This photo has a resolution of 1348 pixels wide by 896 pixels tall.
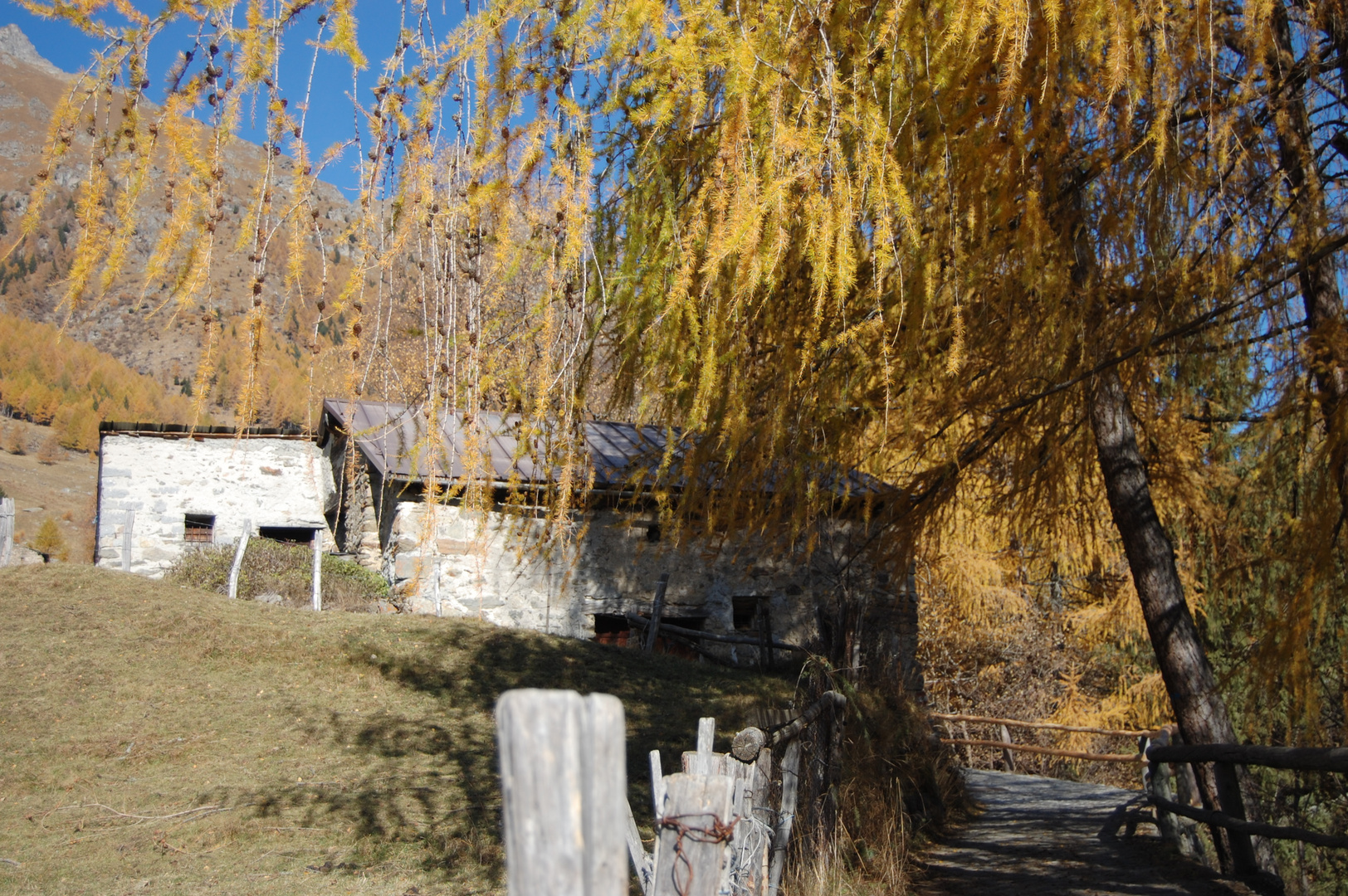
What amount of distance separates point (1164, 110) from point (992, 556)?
13721mm

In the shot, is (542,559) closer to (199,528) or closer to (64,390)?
(199,528)

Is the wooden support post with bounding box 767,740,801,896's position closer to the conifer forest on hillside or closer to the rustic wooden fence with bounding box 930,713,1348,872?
the conifer forest on hillside

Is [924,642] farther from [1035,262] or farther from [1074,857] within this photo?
[1035,262]

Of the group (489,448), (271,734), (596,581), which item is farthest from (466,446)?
(596,581)

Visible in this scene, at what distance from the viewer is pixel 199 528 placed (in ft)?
48.0

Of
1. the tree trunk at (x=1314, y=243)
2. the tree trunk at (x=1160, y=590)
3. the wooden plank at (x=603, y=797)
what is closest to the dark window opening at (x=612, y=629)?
the tree trunk at (x=1160, y=590)

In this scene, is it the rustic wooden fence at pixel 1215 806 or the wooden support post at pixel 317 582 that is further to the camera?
the wooden support post at pixel 317 582

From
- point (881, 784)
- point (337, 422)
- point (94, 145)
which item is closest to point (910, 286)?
point (94, 145)

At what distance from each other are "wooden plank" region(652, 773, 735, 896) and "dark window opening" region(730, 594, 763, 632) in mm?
9700

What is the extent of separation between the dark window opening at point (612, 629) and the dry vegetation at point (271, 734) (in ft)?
3.68

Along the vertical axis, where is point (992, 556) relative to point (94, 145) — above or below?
below

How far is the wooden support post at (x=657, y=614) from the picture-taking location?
434 inches

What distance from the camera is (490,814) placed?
5.93 metres

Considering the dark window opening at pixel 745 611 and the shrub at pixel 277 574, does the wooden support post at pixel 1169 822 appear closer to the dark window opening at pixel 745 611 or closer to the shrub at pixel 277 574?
the dark window opening at pixel 745 611
